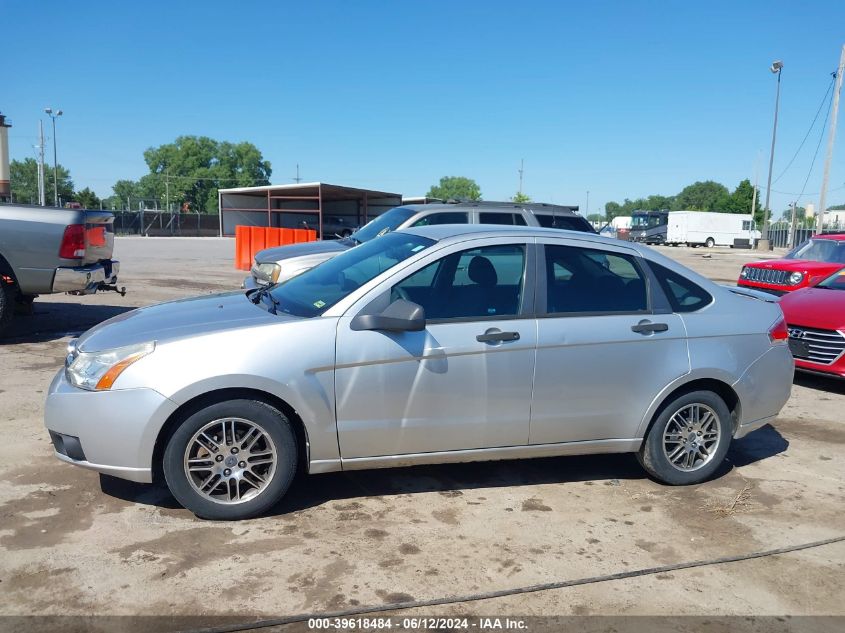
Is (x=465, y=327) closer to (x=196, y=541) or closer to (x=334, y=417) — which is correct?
(x=334, y=417)

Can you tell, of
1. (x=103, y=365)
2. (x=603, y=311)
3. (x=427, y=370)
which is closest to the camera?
(x=103, y=365)

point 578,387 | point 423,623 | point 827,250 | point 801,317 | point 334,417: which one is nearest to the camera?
point 423,623

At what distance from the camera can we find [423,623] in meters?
3.04

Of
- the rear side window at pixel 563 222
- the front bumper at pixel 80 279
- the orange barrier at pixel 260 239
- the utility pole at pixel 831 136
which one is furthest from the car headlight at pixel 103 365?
the utility pole at pixel 831 136

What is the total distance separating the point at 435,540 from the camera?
12.5 feet

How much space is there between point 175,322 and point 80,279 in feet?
16.3

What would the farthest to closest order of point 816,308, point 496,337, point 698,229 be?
1. point 698,229
2. point 816,308
3. point 496,337

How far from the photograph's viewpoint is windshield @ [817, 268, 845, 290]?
8.43 meters

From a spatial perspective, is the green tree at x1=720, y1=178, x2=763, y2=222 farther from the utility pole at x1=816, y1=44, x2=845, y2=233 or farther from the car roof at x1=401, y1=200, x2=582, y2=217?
the car roof at x1=401, y1=200, x2=582, y2=217

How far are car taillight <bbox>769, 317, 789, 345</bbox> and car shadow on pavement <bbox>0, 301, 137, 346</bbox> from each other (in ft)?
26.8

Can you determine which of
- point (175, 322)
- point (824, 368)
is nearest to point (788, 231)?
point (824, 368)

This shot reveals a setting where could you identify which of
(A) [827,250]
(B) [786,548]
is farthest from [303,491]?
(A) [827,250]

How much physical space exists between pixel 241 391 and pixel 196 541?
836mm

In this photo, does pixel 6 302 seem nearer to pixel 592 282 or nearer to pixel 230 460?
pixel 230 460
